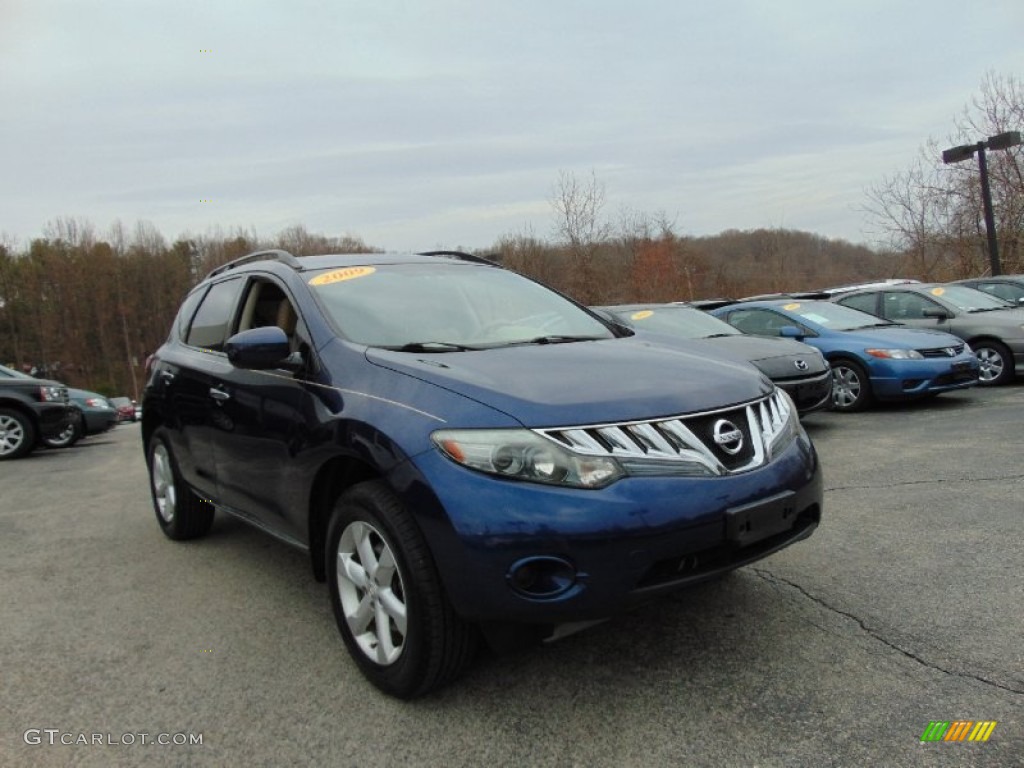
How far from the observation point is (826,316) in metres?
8.94

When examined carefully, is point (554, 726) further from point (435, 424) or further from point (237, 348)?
point (237, 348)

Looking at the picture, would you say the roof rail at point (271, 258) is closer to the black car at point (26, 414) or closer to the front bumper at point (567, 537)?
the front bumper at point (567, 537)

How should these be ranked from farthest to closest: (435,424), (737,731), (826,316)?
(826,316), (435,424), (737,731)

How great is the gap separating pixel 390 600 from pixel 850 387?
7204 mm

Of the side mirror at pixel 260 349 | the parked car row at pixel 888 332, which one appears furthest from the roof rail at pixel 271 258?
the parked car row at pixel 888 332

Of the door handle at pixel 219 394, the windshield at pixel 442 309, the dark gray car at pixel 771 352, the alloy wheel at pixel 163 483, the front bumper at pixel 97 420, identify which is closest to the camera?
the windshield at pixel 442 309

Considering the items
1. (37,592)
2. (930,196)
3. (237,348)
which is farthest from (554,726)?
(930,196)

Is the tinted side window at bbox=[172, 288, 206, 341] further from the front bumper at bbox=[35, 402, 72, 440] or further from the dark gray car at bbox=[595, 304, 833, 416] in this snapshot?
the front bumper at bbox=[35, 402, 72, 440]

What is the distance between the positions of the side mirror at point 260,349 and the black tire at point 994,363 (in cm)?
933

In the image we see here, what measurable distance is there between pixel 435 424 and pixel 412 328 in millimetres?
913

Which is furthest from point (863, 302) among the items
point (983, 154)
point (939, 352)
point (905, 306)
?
point (983, 154)

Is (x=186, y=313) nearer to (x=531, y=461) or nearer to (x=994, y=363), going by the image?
(x=531, y=461)

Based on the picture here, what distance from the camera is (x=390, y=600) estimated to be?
2.48 meters

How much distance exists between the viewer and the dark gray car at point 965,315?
9289 millimetres
